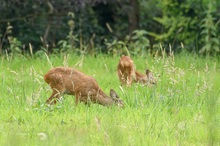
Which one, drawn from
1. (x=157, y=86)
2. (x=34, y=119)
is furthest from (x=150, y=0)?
(x=34, y=119)

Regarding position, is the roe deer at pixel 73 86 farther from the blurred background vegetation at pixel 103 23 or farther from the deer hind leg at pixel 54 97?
the blurred background vegetation at pixel 103 23

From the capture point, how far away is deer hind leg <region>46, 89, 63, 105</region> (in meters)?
8.79

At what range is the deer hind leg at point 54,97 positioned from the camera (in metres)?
8.79

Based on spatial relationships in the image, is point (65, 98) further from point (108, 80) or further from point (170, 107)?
point (108, 80)

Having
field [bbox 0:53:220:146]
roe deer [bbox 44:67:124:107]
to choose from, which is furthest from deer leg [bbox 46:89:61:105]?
field [bbox 0:53:220:146]

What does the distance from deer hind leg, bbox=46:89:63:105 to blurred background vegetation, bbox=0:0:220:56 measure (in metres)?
6.41

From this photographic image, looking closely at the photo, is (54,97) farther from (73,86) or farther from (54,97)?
(73,86)

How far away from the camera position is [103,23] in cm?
2475

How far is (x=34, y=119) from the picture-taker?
7973 millimetres

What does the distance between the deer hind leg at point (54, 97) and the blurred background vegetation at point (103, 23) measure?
21.0 ft

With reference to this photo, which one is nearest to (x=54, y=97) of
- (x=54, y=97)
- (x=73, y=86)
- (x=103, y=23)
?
(x=54, y=97)

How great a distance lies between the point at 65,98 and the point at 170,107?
55.2 inches

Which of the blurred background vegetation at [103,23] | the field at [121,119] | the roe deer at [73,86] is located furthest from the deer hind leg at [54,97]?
the blurred background vegetation at [103,23]

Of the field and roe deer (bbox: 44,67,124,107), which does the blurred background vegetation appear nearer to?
roe deer (bbox: 44,67,124,107)
